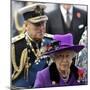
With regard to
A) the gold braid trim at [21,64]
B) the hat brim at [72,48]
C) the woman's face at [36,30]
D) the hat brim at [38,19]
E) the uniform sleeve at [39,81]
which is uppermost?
the hat brim at [38,19]

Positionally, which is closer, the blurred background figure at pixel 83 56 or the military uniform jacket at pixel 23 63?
the military uniform jacket at pixel 23 63

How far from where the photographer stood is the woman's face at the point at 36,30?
181cm

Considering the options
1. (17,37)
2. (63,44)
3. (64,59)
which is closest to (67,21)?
(63,44)

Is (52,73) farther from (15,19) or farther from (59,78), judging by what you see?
(15,19)

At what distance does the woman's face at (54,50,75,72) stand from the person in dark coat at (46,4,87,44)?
114mm

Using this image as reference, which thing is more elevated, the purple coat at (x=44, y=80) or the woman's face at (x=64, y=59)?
the woman's face at (x=64, y=59)

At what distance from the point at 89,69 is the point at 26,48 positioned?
1.88 feet

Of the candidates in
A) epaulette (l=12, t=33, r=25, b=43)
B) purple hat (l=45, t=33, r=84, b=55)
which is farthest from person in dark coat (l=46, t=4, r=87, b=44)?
epaulette (l=12, t=33, r=25, b=43)

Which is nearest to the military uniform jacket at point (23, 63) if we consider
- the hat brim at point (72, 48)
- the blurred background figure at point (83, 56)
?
the hat brim at point (72, 48)

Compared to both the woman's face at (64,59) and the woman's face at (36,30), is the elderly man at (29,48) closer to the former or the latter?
the woman's face at (36,30)

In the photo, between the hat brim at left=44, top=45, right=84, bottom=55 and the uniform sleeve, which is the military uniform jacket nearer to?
the uniform sleeve

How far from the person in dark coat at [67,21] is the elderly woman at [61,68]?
49 mm

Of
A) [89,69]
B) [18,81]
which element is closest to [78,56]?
[89,69]

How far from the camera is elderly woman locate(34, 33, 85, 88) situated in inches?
72.8
